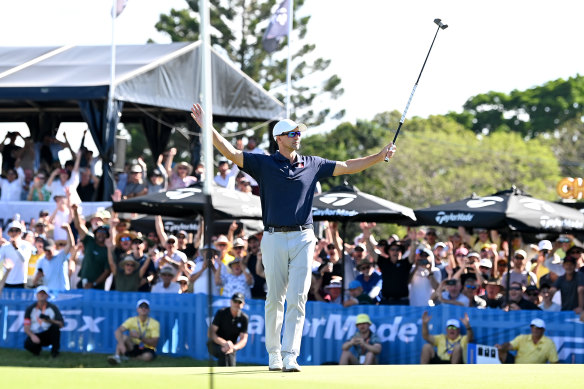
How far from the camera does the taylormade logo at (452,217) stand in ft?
50.6

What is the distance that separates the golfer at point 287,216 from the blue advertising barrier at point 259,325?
618 cm

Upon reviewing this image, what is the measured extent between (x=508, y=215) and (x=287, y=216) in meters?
6.79

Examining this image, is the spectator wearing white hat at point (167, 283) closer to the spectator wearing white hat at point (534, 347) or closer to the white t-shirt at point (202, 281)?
the white t-shirt at point (202, 281)

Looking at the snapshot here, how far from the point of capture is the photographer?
1797 centimetres

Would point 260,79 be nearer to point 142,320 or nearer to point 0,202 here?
point 0,202

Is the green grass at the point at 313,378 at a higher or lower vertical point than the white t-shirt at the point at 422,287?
lower

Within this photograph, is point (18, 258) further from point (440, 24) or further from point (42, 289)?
point (440, 24)

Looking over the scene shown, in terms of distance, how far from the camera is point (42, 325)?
18.1m

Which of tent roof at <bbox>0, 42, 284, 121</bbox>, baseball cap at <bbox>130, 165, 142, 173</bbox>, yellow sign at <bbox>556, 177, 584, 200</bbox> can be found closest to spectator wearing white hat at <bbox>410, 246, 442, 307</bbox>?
baseball cap at <bbox>130, 165, 142, 173</bbox>

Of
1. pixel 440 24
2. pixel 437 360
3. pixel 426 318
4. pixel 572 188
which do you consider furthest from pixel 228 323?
pixel 572 188

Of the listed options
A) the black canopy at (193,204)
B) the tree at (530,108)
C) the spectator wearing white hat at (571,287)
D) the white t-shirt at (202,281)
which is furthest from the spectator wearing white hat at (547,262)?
the tree at (530,108)

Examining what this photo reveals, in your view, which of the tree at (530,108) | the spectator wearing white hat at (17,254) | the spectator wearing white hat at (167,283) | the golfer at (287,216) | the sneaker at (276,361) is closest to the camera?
the golfer at (287,216)

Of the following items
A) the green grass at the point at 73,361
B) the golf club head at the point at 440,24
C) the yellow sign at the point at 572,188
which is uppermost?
the yellow sign at the point at 572,188

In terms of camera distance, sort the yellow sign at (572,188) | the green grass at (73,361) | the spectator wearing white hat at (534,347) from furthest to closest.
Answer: the yellow sign at (572,188) → the green grass at (73,361) → the spectator wearing white hat at (534,347)
